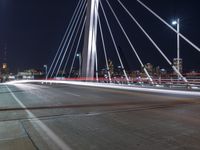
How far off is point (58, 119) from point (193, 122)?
4.06m

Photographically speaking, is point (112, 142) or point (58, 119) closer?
point (112, 142)

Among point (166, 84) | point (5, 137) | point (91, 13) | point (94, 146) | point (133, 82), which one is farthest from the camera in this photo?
point (133, 82)

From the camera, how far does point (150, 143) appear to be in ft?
19.5

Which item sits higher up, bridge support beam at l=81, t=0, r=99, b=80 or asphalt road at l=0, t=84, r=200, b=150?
bridge support beam at l=81, t=0, r=99, b=80

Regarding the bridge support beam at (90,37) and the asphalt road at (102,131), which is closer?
the asphalt road at (102,131)

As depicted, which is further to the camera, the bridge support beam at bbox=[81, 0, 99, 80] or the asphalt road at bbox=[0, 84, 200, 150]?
the bridge support beam at bbox=[81, 0, 99, 80]

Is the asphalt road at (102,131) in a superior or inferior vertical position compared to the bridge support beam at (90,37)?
inferior

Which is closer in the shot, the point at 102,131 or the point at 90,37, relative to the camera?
the point at 102,131

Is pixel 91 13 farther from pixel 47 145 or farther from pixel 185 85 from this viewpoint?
pixel 47 145

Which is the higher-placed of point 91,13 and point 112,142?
point 91,13

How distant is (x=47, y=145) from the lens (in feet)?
19.9

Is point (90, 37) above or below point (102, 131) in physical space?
above

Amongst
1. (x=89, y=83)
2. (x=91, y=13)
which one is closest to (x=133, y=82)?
(x=89, y=83)

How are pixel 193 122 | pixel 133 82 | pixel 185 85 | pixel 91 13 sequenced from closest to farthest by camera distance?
pixel 193 122 → pixel 185 85 → pixel 91 13 → pixel 133 82
